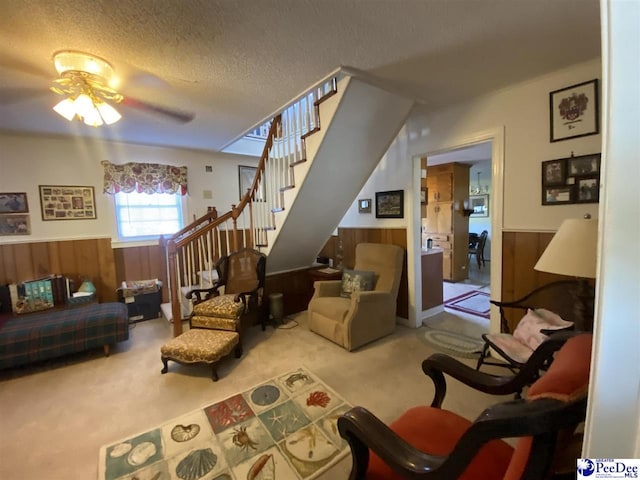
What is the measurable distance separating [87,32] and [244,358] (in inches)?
107

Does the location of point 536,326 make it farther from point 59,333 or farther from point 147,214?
point 147,214

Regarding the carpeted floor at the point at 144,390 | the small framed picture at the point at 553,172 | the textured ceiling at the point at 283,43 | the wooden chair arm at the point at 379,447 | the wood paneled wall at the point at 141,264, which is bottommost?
the carpeted floor at the point at 144,390

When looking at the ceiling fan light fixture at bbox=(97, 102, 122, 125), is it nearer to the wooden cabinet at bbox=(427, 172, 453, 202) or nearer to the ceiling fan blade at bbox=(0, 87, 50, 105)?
the ceiling fan blade at bbox=(0, 87, 50, 105)

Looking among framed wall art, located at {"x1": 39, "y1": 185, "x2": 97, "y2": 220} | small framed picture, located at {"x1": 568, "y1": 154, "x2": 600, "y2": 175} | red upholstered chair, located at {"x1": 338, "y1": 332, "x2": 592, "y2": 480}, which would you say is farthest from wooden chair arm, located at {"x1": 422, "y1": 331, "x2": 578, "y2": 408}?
framed wall art, located at {"x1": 39, "y1": 185, "x2": 97, "y2": 220}

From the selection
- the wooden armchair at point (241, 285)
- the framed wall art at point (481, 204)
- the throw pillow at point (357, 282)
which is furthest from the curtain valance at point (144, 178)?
the framed wall art at point (481, 204)

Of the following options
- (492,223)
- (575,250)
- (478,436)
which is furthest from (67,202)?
(575,250)

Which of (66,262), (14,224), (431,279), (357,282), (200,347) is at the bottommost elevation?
(200,347)

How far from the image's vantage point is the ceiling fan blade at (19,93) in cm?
216

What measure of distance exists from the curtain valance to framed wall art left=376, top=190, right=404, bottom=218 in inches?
118

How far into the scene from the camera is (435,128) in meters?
3.08

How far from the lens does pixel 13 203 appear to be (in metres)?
3.47

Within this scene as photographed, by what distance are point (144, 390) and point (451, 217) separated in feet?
17.6

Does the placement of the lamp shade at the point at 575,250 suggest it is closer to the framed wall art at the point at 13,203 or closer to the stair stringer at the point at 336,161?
the stair stringer at the point at 336,161

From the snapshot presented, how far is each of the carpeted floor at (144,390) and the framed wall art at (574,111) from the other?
6.94ft
